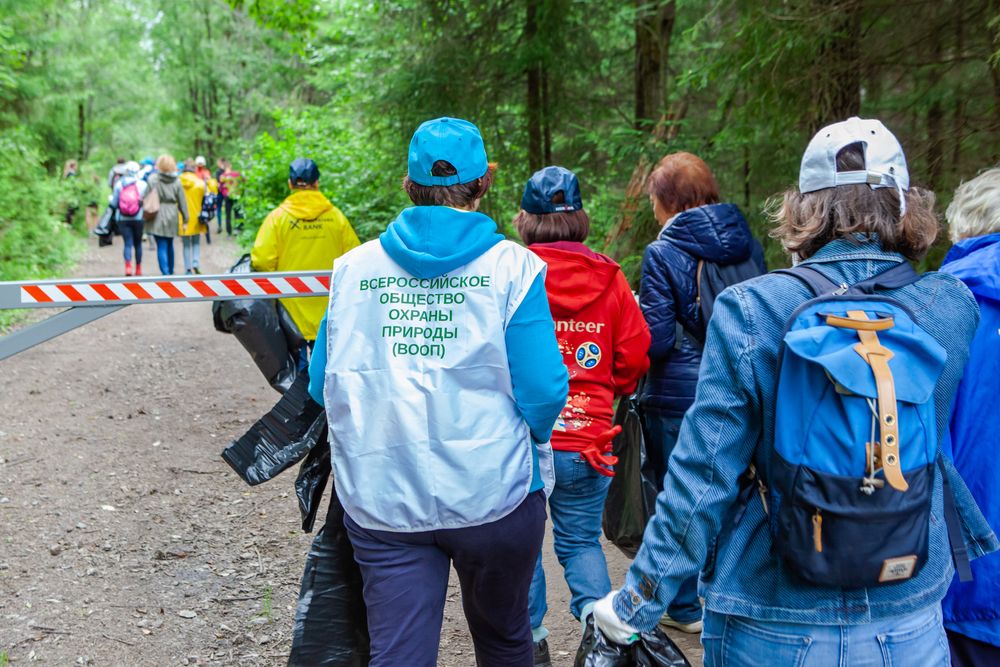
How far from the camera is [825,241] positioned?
2158mm

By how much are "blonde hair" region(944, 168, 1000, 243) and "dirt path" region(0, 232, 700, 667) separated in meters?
2.43

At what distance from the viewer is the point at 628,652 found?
236 centimetres

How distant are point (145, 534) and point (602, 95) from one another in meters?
7.46

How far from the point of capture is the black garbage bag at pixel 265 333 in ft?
19.4

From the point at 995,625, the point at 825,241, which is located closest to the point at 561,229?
the point at 825,241

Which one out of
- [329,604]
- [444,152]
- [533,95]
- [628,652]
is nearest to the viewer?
[628,652]

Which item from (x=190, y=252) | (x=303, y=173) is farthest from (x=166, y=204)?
(x=303, y=173)

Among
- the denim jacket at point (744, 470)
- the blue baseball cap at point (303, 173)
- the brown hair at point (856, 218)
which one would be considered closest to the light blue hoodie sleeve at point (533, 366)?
the denim jacket at point (744, 470)

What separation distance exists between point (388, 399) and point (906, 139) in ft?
16.3

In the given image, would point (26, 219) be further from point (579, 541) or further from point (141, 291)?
point (579, 541)

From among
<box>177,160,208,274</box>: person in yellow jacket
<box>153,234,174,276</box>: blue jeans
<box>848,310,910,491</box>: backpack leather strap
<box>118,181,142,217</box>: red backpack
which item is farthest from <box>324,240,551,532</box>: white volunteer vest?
<box>118,181,142,217</box>: red backpack

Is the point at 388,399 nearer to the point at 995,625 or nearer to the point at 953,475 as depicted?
the point at 953,475

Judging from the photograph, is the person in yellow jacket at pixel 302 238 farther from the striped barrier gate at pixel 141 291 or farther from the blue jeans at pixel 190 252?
the blue jeans at pixel 190 252

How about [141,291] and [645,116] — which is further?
[645,116]
